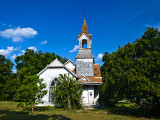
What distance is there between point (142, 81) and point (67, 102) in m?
9.21

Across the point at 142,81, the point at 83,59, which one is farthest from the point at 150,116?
the point at 83,59

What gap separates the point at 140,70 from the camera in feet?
36.0

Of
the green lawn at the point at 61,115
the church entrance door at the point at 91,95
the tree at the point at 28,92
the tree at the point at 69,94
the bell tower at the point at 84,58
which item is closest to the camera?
the green lawn at the point at 61,115

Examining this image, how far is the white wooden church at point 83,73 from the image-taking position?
20500 millimetres

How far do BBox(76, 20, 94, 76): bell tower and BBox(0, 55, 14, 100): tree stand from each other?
19866 mm

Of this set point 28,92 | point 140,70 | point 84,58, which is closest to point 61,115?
point 28,92

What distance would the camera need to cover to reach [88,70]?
22797mm

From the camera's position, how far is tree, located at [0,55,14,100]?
102 feet

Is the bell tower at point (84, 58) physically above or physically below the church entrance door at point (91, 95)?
above

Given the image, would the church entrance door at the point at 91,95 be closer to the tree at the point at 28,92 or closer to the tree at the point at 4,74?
the tree at the point at 28,92

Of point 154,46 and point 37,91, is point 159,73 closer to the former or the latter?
point 154,46

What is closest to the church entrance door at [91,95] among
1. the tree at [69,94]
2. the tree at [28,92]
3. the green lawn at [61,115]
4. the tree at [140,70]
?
the tree at [69,94]

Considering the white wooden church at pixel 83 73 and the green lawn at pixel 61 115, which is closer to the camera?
the green lawn at pixel 61 115

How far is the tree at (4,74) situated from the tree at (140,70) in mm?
27582
